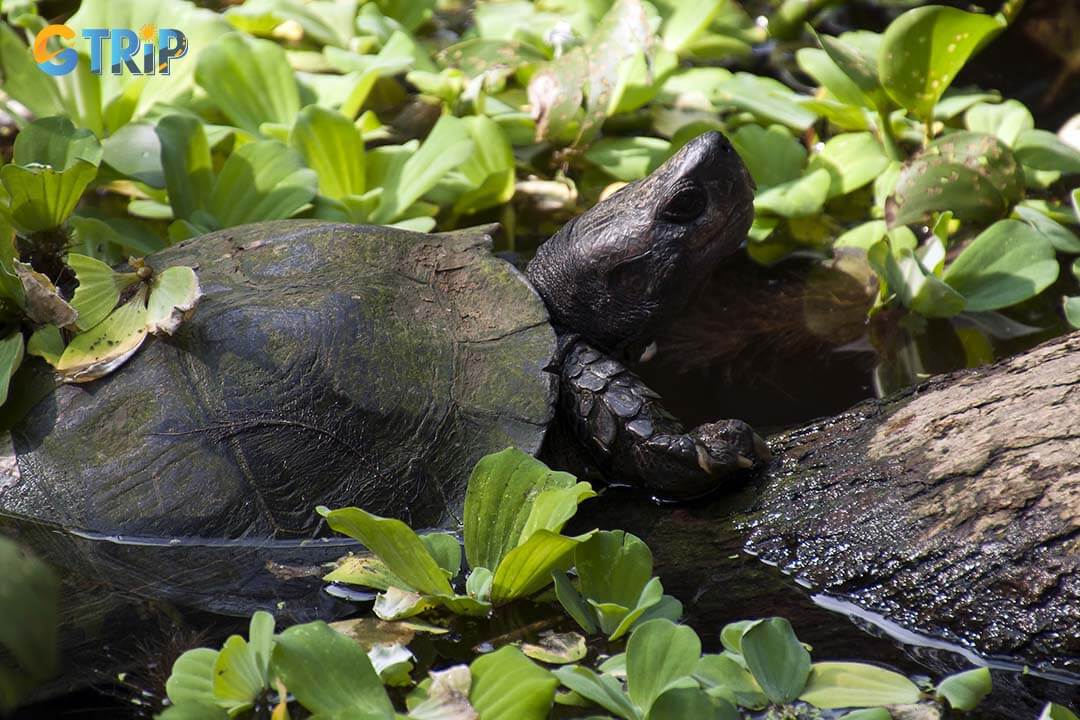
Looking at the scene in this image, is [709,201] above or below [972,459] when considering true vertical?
above

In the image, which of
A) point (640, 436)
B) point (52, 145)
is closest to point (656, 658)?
point (640, 436)

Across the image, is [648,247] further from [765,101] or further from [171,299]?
[765,101]

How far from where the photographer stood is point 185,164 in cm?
312

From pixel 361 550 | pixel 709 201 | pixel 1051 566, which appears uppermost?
pixel 709 201

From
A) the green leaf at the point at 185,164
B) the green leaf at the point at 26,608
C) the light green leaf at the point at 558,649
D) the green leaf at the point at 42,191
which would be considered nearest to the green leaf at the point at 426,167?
the green leaf at the point at 185,164

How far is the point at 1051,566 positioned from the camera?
182cm

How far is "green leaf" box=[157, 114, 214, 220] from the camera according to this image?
3.07m

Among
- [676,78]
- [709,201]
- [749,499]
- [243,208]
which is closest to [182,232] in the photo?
[243,208]

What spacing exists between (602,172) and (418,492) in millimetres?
1833

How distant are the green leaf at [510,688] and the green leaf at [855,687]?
1.38ft

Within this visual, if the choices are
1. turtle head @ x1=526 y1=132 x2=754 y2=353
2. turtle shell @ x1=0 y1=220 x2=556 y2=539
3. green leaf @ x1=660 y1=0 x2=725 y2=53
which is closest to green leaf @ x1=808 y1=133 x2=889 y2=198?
green leaf @ x1=660 y1=0 x2=725 y2=53

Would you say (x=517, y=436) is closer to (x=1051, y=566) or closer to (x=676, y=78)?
(x=1051, y=566)

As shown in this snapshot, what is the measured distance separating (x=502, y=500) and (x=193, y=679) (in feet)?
1.96

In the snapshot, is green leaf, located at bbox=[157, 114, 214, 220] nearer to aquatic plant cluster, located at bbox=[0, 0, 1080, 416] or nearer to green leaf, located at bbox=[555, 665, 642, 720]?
aquatic plant cluster, located at bbox=[0, 0, 1080, 416]
